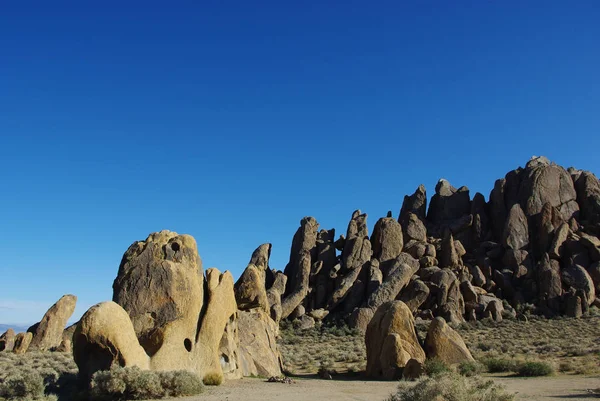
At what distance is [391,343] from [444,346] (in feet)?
8.89

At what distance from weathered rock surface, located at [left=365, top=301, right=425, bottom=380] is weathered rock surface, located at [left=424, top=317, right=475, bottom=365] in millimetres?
606

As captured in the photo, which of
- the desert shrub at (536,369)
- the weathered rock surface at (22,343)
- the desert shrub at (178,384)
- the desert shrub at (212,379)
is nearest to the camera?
the desert shrub at (178,384)

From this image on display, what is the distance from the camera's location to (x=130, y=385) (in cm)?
1382

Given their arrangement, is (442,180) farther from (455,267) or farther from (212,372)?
(212,372)

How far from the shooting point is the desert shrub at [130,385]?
536 inches

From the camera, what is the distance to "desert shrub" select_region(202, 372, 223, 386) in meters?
17.3

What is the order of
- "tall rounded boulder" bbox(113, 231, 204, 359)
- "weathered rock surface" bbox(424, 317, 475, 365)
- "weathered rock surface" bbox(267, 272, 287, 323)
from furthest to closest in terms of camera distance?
"weathered rock surface" bbox(267, 272, 287, 323)
"weathered rock surface" bbox(424, 317, 475, 365)
"tall rounded boulder" bbox(113, 231, 204, 359)

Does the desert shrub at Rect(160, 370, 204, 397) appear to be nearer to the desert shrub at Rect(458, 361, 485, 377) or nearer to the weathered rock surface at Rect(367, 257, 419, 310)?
the desert shrub at Rect(458, 361, 485, 377)

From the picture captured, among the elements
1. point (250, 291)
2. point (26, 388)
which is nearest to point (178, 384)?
point (26, 388)

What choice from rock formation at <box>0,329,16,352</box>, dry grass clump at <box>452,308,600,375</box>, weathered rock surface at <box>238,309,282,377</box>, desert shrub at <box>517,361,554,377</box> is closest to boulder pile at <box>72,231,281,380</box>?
weathered rock surface at <box>238,309,282,377</box>

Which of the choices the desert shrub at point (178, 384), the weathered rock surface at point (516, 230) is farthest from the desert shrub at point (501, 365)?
the weathered rock surface at point (516, 230)

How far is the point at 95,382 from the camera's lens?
45.1ft

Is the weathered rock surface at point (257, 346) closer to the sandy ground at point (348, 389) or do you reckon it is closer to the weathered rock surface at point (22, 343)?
the sandy ground at point (348, 389)

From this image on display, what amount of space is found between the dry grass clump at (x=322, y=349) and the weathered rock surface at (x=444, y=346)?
3.96m
